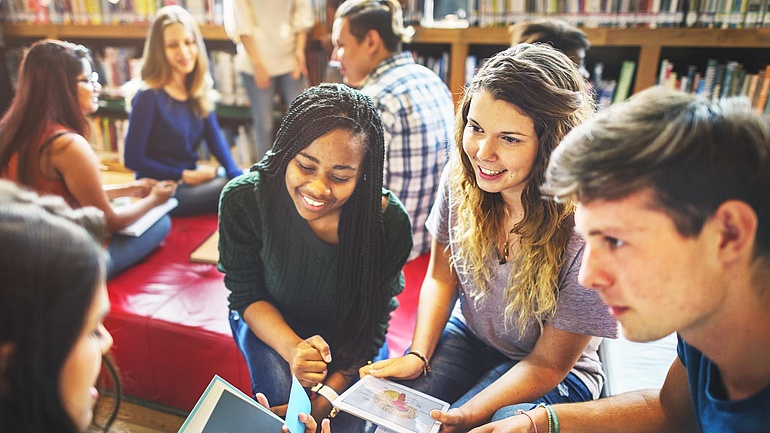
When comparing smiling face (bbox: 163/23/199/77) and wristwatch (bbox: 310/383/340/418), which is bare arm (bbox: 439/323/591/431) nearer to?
wristwatch (bbox: 310/383/340/418)

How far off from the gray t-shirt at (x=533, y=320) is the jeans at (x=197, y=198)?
1353 mm

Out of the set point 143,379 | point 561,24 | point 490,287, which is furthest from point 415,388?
point 561,24

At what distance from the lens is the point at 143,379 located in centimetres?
171

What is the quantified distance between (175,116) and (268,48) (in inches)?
35.9

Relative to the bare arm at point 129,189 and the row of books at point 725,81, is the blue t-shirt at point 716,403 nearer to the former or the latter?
the bare arm at point 129,189

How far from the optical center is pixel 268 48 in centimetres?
305

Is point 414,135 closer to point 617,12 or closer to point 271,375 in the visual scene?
point 271,375

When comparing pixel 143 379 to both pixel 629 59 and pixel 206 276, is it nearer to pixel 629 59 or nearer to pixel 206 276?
pixel 206 276

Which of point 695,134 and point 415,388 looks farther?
point 415,388

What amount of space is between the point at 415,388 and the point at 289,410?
1.15ft

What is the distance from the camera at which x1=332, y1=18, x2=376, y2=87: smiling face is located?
2.19m

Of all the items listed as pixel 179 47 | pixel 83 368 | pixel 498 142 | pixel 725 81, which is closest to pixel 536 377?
pixel 498 142

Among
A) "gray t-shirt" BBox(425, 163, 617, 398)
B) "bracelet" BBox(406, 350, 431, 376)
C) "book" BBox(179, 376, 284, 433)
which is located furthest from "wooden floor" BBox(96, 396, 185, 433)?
"gray t-shirt" BBox(425, 163, 617, 398)

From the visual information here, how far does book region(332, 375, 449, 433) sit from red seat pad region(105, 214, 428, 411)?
1.19ft
